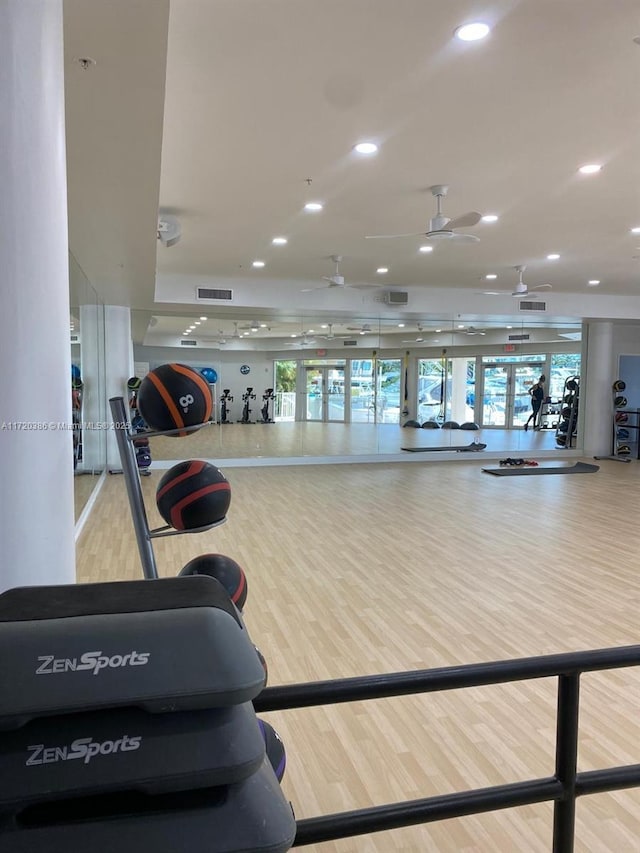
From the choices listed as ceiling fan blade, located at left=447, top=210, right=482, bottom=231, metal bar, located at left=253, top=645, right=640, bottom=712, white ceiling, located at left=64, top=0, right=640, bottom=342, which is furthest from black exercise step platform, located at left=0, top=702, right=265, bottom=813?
ceiling fan blade, located at left=447, top=210, right=482, bottom=231

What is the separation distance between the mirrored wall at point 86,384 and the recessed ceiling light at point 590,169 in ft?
15.6

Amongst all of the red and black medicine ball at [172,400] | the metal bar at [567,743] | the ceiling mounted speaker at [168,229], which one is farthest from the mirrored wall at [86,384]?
the metal bar at [567,743]

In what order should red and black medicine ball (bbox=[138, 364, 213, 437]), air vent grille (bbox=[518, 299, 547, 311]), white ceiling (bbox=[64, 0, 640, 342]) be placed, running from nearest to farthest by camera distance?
red and black medicine ball (bbox=[138, 364, 213, 437])
white ceiling (bbox=[64, 0, 640, 342])
air vent grille (bbox=[518, 299, 547, 311])

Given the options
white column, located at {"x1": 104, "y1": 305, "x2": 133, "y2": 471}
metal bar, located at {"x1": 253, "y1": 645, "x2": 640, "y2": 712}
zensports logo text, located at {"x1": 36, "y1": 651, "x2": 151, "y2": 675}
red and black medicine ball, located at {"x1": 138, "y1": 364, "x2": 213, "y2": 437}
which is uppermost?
white column, located at {"x1": 104, "y1": 305, "x2": 133, "y2": 471}

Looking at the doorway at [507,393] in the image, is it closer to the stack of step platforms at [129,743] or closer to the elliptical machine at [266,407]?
the elliptical machine at [266,407]

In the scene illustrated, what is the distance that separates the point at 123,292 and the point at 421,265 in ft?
14.6

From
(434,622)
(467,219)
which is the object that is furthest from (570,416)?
(434,622)

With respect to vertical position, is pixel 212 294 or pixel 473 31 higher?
pixel 473 31

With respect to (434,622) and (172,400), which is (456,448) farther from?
(172,400)

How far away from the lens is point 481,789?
1.00 metres

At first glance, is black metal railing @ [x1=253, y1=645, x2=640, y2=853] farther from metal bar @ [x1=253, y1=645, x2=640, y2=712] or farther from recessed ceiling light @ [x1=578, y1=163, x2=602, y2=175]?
recessed ceiling light @ [x1=578, y1=163, x2=602, y2=175]

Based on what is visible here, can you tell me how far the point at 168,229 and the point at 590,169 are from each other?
4094 millimetres

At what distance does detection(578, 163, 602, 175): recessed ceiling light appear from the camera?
15.8 ft

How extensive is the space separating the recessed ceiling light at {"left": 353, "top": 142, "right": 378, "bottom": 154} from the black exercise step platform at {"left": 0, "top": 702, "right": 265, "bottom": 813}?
4462mm
